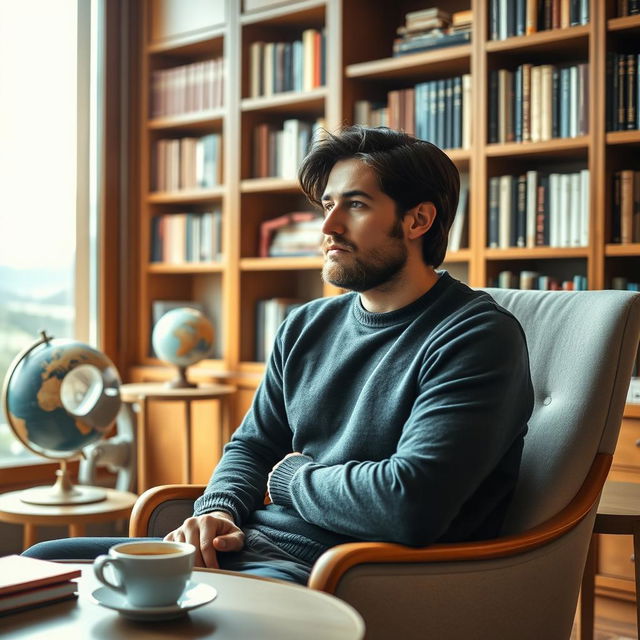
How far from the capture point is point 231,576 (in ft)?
4.58

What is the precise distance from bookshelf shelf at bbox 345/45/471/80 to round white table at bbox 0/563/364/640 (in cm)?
238

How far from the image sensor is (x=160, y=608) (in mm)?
1177

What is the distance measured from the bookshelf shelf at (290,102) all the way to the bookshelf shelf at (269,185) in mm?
287

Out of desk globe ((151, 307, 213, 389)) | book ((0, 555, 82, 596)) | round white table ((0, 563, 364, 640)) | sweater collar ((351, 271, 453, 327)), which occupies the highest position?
sweater collar ((351, 271, 453, 327))

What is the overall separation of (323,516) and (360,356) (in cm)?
35

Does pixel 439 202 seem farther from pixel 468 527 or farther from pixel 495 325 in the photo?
pixel 468 527

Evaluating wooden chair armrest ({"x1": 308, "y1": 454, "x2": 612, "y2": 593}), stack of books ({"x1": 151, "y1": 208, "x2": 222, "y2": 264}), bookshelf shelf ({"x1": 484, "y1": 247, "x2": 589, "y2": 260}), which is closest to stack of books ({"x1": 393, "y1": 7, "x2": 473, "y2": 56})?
bookshelf shelf ({"x1": 484, "y1": 247, "x2": 589, "y2": 260})

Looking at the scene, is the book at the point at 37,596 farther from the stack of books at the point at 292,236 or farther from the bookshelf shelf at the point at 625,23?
the stack of books at the point at 292,236

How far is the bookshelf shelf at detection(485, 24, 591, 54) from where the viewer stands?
301 centimetres

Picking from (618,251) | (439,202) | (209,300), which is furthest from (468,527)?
(209,300)

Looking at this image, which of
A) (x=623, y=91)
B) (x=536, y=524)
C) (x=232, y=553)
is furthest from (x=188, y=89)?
(x=536, y=524)

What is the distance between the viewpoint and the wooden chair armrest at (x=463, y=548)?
142cm

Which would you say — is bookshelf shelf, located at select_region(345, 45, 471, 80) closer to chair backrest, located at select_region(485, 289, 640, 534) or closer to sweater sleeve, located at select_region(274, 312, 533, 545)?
chair backrest, located at select_region(485, 289, 640, 534)

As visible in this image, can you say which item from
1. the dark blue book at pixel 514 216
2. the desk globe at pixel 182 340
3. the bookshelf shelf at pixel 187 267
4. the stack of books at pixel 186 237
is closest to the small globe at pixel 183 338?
the desk globe at pixel 182 340
